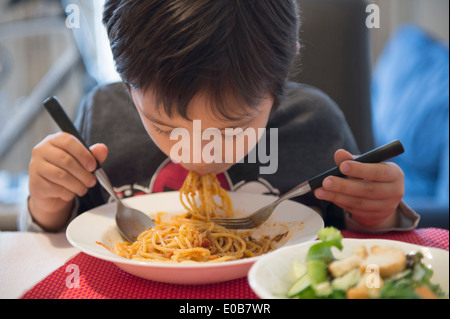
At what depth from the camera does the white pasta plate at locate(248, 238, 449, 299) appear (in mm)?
391

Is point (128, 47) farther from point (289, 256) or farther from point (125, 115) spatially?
point (125, 115)

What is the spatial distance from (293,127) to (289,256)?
74cm

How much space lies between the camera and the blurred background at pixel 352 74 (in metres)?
1.32

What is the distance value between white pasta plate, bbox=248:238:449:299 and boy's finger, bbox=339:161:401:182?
231 millimetres

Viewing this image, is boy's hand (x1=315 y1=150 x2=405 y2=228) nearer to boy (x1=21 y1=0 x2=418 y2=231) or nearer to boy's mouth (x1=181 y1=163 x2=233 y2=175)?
boy (x1=21 y1=0 x2=418 y2=231)

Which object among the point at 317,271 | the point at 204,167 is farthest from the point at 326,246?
the point at 204,167

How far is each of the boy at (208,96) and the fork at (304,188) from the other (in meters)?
0.02

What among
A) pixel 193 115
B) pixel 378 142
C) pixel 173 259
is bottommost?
pixel 378 142

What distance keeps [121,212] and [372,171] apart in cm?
48

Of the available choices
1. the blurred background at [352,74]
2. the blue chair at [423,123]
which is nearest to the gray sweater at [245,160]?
the blurred background at [352,74]

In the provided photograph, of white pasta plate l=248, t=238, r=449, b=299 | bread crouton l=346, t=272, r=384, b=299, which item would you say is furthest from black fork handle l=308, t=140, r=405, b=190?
bread crouton l=346, t=272, r=384, b=299

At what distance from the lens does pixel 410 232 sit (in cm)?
80

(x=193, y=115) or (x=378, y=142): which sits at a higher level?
(x=193, y=115)
